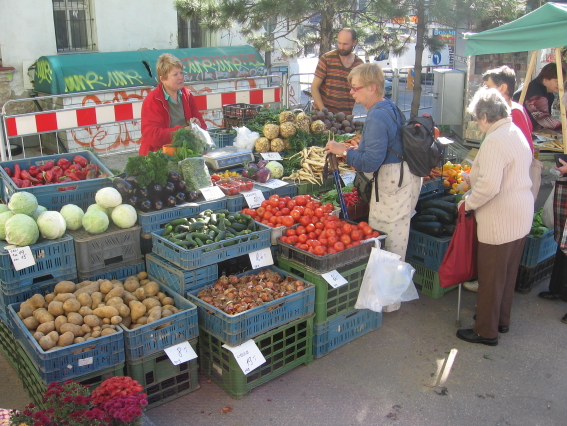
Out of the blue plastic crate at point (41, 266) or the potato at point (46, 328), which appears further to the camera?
the blue plastic crate at point (41, 266)

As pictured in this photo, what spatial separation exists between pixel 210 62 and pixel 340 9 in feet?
A: 10.1

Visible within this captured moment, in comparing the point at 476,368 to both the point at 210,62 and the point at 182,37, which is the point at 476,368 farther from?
the point at 182,37

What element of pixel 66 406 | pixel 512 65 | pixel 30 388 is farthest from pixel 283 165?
pixel 512 65

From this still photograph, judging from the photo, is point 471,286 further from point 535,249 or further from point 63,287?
point 63,287

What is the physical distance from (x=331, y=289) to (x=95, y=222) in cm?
187

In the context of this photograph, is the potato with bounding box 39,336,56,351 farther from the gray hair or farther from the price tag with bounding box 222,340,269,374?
the gray hair

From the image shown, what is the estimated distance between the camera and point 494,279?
14.8 ft

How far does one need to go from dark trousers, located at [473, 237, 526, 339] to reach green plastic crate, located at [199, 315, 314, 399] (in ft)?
4.83

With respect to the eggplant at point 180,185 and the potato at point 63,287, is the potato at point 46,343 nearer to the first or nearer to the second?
the potato at point 63,287

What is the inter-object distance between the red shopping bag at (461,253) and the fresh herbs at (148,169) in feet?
8.06

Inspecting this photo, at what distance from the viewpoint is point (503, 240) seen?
438 cm

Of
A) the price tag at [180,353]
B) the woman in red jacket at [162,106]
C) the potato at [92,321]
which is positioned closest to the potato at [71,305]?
the potato at [92,321]

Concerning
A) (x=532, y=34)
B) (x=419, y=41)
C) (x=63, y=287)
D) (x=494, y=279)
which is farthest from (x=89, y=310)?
(x=419, y=41)

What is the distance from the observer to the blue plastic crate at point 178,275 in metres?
4.14
